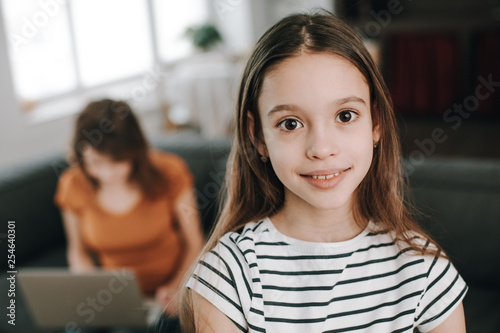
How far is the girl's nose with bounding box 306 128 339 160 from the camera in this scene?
2.33ft

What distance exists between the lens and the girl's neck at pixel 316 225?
0.83 meters

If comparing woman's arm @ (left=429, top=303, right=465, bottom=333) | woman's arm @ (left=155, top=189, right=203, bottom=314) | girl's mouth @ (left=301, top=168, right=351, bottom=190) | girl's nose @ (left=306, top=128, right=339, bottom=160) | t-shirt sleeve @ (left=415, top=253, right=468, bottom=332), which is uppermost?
girl's nose @ (left=306, top=128, right=339, bottom=160)

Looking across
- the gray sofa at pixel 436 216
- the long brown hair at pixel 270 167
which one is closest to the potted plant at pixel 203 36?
the gray sofa at pixel 436 216

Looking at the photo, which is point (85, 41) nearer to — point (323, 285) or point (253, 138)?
point (253, 138)

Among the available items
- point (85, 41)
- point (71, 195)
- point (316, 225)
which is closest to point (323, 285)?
point (316, 225)

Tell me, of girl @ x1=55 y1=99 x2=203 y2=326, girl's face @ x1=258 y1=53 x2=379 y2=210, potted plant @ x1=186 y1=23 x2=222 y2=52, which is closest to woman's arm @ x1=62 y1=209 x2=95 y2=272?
girl @ x1=55 y1=99 x2=203 y2=326

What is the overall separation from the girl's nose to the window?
9.09 ft

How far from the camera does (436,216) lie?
1.66 metres

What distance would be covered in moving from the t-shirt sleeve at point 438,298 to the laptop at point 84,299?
2.25 ft

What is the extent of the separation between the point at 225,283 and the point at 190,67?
12.6 feet

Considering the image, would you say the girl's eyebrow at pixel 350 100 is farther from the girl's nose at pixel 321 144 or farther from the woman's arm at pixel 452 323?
the woman's arm at pixel 452 323

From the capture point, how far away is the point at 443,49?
4.41 metres

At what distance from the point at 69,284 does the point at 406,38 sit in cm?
400

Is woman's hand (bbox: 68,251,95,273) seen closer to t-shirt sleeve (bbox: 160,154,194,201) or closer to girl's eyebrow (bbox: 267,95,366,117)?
t-shirt sleeve (bbox: 160,154,194,201)
